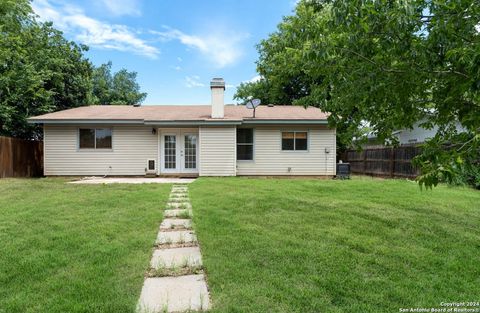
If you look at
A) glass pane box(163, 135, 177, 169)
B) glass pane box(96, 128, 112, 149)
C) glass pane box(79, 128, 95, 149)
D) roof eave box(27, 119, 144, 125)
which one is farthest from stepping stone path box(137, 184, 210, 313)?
glass pane box(79, 128, 95, 149)

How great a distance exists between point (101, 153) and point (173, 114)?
3.35 m

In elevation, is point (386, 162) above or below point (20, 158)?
below

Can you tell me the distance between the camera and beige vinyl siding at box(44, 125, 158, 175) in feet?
41.0

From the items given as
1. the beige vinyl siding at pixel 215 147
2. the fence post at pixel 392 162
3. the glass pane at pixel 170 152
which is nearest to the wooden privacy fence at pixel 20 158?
the glass pane at pixel 170 152

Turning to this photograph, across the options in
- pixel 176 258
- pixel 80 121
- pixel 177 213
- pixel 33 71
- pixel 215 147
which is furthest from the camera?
pixel 33 71

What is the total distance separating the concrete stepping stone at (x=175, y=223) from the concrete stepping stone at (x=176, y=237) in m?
0.26

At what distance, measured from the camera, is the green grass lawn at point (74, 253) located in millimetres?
2352

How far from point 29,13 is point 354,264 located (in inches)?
855

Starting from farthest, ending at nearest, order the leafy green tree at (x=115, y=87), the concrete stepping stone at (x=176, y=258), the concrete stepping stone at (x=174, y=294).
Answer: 1. the leafy green tree at (x=115, y=87)
2. the concrete stepping stone at (x=176, y=258)
3. the concrete stepping stone at (x=174, y=294)

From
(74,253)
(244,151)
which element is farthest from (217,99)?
(74,253)

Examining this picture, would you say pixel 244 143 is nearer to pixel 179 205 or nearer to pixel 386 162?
pixel 386 162

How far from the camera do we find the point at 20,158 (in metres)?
13.0

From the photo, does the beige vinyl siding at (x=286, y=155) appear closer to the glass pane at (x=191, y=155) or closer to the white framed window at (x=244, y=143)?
the white framed window at (x=244, y=143)

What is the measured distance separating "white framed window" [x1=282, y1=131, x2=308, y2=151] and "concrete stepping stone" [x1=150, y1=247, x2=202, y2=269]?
9693 millimetres
